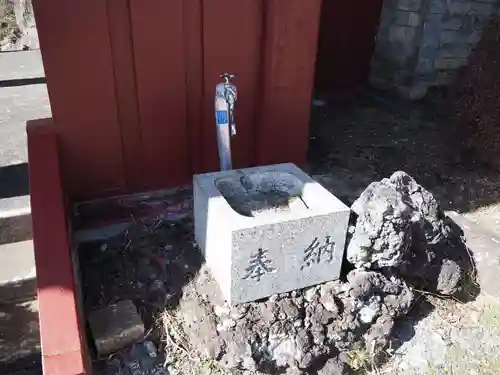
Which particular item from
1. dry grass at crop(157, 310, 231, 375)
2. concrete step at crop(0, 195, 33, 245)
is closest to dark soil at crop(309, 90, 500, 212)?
dry grass at crop(157, 310, 231, 375)

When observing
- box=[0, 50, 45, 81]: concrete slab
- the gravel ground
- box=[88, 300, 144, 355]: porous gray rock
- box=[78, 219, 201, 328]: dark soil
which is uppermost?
box=[0, 50, 45, 81]: concrete slab

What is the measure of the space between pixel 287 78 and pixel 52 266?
1728 mm

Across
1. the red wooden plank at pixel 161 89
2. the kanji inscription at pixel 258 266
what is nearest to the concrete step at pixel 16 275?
the red wooden plank at pixel 161 89

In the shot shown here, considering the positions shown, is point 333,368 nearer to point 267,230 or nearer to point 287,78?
point 267,230

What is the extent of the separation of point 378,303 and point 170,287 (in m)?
1.03

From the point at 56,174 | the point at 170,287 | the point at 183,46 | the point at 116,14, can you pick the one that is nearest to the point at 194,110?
the point at 183,46

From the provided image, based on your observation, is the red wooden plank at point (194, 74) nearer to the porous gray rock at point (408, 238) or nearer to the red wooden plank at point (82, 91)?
the red wooden plank at point (82, 91)

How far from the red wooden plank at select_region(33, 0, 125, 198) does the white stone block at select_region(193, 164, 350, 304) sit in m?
0.70

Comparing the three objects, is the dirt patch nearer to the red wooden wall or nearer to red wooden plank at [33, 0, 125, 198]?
the red wooden wall

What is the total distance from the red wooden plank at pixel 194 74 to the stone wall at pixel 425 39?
2.36m

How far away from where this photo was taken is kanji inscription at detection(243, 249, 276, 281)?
2.19 m

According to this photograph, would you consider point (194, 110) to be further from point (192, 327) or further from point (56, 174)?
point (192, 327)

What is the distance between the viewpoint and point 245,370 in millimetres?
2201

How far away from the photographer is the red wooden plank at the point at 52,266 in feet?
5.85
